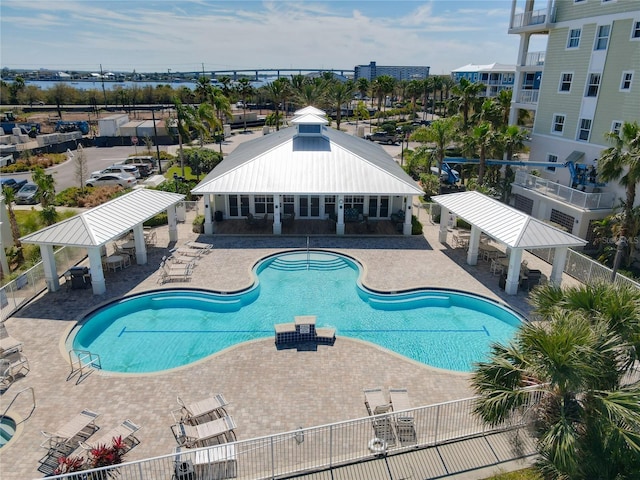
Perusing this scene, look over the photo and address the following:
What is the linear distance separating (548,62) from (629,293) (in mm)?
28359

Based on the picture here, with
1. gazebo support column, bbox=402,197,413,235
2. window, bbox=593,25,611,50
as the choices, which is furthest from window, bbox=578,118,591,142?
gazebo support column, bbox=402,197,413,235

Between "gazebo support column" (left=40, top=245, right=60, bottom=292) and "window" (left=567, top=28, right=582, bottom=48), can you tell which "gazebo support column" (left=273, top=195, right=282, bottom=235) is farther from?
"window" (left=567, top=28, right=582, bottom=48)

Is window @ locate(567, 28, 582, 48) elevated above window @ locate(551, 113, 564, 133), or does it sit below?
above

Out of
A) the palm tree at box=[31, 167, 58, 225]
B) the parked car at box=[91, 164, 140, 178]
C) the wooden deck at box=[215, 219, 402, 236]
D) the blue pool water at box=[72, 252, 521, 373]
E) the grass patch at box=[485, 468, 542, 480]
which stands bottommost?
the blue pool water at box=[72, 252, 521, 373]

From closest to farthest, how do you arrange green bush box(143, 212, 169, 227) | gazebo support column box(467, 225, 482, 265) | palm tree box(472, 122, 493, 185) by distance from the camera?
gazebo support column box(467, 225, 482, 265) < green bush box(143, 212, 169, 227) < palm tree box(472, 122, 493, 185)

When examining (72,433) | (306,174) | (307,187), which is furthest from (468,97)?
(72,433)

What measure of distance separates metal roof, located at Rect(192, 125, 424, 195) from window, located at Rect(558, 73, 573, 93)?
12962 millimetres

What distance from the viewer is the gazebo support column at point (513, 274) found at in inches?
790

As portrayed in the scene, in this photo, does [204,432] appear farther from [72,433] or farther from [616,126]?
[616,126]

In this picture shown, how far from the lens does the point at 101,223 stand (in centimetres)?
2036

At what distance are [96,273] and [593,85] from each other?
31.4m

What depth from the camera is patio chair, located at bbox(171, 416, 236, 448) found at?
1180 cm

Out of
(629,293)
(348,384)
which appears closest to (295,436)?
(348,384)

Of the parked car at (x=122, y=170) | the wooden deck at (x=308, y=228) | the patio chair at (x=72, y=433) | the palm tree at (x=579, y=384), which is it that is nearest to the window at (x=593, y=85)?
the wooden deck at (x=308, y=228)
